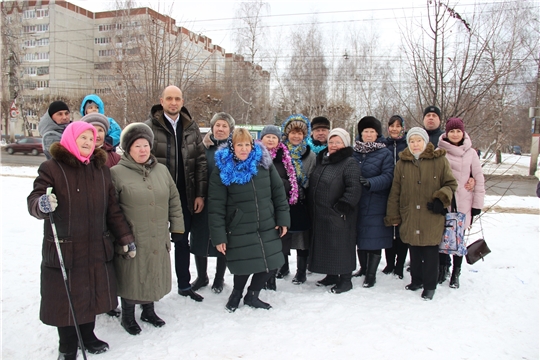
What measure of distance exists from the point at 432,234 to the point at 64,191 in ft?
11.7

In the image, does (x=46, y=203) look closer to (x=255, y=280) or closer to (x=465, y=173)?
(x=255, y=280)

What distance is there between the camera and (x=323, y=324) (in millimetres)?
3408

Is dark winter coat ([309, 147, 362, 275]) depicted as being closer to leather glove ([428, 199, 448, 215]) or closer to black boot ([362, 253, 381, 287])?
black boot ([362, 253, 381, 287])

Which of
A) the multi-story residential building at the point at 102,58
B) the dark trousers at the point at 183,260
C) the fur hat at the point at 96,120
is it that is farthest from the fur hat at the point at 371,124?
the multi-story residential building at the point at 102,58

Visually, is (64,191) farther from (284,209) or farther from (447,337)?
(447,337)

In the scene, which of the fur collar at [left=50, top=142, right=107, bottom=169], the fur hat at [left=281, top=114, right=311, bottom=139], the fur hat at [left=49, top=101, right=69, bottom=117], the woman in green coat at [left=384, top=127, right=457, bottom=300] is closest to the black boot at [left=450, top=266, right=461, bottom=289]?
Answer: the woman in green coat at [left=384, top=127, right=457, bottom=300]

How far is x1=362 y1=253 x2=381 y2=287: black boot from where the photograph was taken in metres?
4.44

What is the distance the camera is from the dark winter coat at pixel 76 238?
8.52 ft

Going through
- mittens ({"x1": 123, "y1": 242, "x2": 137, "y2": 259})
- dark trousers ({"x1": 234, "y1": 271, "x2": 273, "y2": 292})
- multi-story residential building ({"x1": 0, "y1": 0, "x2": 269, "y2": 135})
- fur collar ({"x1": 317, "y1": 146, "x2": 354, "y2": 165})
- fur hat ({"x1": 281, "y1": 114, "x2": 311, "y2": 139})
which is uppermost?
multi-story residential building ({"x1": 0, "y1": 0, "x2": 269, "y2": 135})

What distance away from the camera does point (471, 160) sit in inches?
171

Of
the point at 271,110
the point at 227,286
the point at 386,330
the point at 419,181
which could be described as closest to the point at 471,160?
the point at 419,181

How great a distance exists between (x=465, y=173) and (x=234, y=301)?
304 centimetres

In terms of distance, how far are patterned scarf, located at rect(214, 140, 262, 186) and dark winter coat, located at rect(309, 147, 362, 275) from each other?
0.97 metres

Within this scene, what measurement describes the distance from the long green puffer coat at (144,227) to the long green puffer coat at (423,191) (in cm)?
260
